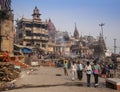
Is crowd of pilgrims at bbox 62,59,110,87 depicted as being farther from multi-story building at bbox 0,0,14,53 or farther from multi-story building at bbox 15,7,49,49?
multi-story building at bbox 15,7,49,49

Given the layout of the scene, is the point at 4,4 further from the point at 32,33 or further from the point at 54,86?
the point at 32,33

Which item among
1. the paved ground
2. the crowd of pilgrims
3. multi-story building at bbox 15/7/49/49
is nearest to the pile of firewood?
the paved ground

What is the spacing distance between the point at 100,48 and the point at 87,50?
8561 millimetres

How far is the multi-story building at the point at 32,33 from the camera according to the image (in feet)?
202

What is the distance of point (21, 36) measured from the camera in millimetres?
62938

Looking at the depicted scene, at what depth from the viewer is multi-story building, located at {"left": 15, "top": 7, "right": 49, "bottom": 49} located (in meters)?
61.5

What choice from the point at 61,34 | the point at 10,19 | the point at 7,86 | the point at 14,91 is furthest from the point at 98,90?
the point at 61,34

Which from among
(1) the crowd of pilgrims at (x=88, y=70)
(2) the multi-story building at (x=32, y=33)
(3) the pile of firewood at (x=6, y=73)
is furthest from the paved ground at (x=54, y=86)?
(2) the multi-story building at (x=32, y=33)

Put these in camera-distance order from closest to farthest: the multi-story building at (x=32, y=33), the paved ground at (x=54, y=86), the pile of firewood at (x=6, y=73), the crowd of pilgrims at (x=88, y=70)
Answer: the paved ground at (x=54, y=86) < the crowd of pilgrims at (x=88, y=70) < the pile of firewood at (x=6, y=73) < the multi-story building at (x=32, y=33)

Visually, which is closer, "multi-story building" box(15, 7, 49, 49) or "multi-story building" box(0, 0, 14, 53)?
"multi-story building" box(0, 0, 14, 53)

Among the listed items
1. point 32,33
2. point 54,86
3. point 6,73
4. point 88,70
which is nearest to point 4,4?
point 6,73

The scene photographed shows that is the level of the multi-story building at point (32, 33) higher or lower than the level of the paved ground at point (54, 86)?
higher

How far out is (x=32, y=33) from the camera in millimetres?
62094

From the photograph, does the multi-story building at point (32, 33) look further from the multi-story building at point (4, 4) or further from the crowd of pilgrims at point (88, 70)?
the crowd of pilgrims at point (88, 70)
